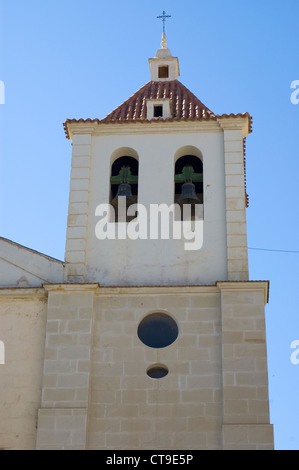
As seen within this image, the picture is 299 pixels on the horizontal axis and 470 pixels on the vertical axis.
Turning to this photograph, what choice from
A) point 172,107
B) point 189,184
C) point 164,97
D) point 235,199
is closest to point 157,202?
point 189,184

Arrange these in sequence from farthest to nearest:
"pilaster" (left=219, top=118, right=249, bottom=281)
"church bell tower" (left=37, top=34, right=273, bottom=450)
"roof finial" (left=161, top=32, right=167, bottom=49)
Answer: "roof finial" (left=161, top=32, right=167, bottom=49)
"pilaster" (left=219, top=118, right=249, bottom=281)
"church bell tower" (left=37, top=34, right=273, bottom=450)

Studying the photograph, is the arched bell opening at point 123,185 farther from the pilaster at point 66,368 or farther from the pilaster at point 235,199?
the pilaster at point 66,368

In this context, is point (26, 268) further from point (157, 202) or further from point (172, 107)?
point (172, 107)

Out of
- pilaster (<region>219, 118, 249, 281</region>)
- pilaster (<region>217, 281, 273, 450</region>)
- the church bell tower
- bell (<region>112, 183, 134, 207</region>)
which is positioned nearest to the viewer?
pilaster (<region>217, 281, 273, 450</region>)

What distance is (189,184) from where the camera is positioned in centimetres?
1822

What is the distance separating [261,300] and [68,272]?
3126 mm

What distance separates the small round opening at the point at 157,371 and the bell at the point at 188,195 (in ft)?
10.2

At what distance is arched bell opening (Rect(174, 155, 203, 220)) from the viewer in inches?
711

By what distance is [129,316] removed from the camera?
663 inches

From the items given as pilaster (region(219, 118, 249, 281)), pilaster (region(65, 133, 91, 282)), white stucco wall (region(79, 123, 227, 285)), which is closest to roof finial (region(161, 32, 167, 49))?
white stucco wall (region(79, 123, 227, 285))

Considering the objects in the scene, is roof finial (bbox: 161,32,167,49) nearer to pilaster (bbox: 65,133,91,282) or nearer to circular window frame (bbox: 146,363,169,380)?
pilaster (bbox: 65,133,91,282)

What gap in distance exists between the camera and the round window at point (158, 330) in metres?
16.7

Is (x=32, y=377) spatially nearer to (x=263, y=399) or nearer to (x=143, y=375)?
Result: (x=143, y=375)

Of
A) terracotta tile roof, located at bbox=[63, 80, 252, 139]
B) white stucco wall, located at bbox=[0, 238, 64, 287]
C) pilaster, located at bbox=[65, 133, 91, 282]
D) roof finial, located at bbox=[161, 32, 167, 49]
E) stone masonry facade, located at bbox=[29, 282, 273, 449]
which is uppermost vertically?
roof finial, located at bbox=[161, 32, 167, 49]
